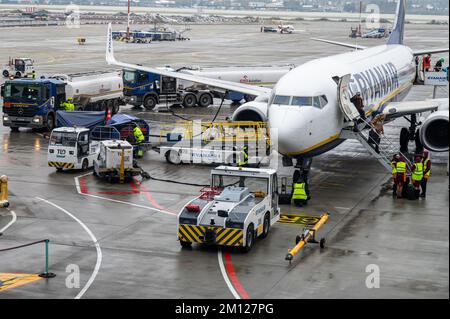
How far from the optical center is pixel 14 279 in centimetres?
2472

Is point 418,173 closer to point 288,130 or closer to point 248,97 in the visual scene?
point 288,130

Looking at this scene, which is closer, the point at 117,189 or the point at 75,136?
the point at 117,189

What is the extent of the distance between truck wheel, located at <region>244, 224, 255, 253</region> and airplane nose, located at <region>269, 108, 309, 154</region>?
7080 millimetres

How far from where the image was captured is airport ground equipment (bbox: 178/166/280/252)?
27.6 m

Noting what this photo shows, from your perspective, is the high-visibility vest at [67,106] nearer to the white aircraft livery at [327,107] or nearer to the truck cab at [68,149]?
the truck cab at [68,149]

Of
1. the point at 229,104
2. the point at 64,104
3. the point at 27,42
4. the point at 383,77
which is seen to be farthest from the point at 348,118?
the point at 27,42

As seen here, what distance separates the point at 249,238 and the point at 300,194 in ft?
23.4

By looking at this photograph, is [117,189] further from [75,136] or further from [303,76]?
[303,76]

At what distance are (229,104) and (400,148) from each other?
973 inches

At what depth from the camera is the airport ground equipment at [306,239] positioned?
26709mm

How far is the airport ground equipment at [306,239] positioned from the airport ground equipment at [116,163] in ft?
39.4

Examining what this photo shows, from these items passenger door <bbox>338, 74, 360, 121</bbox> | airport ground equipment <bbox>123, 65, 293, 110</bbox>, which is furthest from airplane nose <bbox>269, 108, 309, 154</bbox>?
airport ground equipment <bbox>123, 65, 293, 110</bbox>

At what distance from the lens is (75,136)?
41.2 metres

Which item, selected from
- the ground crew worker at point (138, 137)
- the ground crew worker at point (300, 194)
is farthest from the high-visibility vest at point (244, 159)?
the ground crew worker at point (300, 194)
